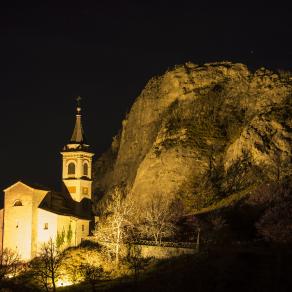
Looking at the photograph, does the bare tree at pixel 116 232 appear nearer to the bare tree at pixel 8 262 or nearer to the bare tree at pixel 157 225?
the bare tree at pixel 157 225

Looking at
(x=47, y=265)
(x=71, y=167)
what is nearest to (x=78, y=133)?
(x=71, y=167)

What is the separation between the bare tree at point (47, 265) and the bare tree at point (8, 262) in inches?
85.1

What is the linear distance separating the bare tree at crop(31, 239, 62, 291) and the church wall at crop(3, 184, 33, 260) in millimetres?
3036

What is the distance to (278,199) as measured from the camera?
265 feet

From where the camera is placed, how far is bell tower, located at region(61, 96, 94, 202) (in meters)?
101

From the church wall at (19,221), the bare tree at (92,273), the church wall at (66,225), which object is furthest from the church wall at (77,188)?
the bare tree at (92,273)

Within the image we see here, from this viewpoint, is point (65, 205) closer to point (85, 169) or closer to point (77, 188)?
point (77, 188)

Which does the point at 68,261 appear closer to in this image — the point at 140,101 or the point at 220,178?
the point at 220,178

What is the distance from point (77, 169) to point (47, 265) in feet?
77.0

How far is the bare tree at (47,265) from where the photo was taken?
78.3 m

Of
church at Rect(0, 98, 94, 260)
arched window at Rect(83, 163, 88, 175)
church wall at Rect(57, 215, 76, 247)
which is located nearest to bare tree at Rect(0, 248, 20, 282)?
church at Rect(0, 98, 94, 260)

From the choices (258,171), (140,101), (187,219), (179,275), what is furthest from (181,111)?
(179,275)

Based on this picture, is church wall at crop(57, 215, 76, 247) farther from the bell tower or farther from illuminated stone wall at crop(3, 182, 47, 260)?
the bell tower

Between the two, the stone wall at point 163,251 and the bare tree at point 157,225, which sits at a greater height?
the bare tree at point 157,225
